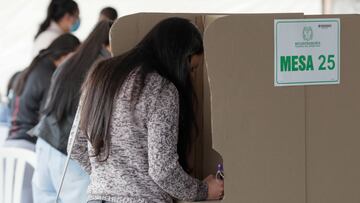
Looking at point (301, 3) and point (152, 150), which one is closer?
point (152, 150)

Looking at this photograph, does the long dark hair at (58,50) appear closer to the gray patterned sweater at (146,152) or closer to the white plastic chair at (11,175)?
the white plastic chair at (11,175)

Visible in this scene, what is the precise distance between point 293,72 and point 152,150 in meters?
0.39

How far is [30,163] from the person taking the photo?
275 centimetres

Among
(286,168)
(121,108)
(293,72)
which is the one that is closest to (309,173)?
(286,168)

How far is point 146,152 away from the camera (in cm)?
165

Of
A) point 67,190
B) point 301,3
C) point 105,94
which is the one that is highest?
point 301,3

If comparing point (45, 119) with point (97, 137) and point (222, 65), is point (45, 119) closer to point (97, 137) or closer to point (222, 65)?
point (97, 137)

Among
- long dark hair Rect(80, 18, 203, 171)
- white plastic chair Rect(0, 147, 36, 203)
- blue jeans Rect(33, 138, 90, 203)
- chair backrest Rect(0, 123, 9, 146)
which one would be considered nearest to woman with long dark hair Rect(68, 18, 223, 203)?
long dark hair Rect(80, 18, 203, 171)

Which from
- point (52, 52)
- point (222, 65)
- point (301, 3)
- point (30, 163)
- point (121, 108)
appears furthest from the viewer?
point (301, 3)

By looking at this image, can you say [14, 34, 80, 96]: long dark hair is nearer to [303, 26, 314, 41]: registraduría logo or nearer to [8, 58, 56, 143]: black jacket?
[8, 58, 56, 143]: black jacket

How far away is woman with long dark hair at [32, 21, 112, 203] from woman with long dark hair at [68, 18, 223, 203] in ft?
2.40

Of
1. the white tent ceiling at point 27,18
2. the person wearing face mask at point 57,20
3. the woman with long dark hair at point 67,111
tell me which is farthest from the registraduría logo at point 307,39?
the white tent ceiling at point 27,18

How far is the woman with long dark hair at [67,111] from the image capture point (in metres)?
2.46

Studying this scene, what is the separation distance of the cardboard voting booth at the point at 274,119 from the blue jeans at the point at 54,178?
1.01 metres
